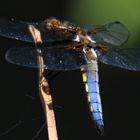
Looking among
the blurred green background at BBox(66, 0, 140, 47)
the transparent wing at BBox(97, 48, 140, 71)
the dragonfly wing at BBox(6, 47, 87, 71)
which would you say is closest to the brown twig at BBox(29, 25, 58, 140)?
the dragonfly wing at BBox(6, 47, 87, 71)

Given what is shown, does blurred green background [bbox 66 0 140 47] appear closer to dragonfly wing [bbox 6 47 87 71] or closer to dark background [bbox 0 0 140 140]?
dark background [bbox 0 0 140 140]

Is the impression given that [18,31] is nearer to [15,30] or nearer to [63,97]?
[15,30]

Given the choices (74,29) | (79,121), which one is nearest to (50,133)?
(74,29)

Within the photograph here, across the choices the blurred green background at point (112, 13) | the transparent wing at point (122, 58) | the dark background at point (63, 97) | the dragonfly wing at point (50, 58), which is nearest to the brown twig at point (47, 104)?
the dragonfly wing at point (50, 58)

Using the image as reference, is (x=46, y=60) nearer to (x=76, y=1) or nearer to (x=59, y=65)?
(x=59, y=65)

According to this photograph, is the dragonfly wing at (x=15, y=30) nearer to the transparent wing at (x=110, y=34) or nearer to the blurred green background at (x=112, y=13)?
the transparent wing at (x=110, y=34)

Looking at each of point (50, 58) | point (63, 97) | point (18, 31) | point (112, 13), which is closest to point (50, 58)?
point (50, 58)
